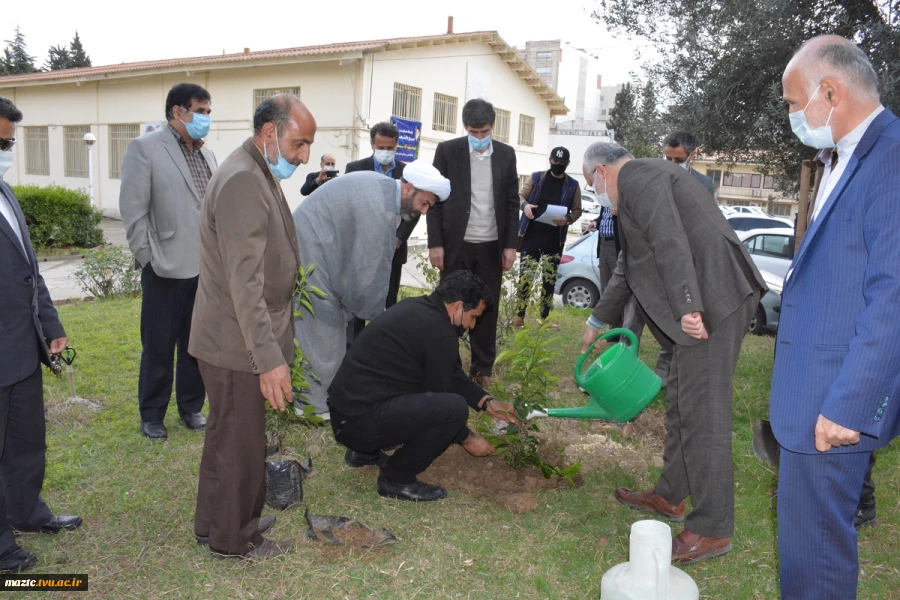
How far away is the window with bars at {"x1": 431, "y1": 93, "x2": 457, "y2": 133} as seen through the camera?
2159cm

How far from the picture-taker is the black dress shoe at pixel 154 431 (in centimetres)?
425

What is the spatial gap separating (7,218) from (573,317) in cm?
689

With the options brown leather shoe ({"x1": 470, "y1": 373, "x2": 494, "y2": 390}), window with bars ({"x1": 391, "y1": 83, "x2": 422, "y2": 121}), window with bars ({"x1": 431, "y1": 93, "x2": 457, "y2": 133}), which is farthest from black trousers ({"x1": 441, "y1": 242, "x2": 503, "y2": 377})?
window with bars ({"x1": 431, "y1": 93, "x2": 457, "y2": 133})

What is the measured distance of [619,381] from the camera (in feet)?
10.9

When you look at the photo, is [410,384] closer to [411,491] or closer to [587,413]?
[411,491]

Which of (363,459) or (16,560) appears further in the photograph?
(363,459)

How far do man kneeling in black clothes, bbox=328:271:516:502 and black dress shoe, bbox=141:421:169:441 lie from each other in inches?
51.6

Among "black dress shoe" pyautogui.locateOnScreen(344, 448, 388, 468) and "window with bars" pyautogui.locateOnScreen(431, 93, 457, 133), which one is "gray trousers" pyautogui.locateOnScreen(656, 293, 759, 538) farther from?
"window with bars" pyautogui.locateOnScreen(431, 93, 457, 133)

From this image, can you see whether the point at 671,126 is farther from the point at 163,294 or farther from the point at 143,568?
the point at 143,568

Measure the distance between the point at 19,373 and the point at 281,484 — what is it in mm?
1267

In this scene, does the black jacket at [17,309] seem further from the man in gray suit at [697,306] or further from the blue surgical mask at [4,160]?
the man in gray suit at [697,306]

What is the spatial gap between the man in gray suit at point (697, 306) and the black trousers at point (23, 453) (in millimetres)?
2731

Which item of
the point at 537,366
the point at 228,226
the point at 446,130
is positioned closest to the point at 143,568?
the point at 228,226

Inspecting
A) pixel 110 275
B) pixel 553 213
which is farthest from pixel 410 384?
pixel 110 275
